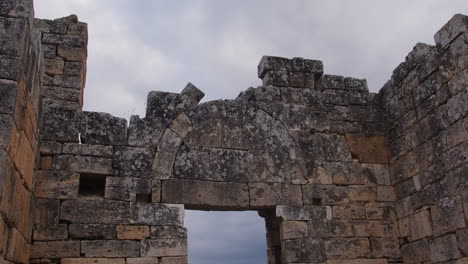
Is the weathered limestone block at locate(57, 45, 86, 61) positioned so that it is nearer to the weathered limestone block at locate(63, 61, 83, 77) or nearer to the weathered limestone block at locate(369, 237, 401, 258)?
the weathered limestone block at locate(63, 61, 83, 77)

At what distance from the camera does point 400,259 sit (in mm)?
7633

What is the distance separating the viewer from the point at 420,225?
7.27 m

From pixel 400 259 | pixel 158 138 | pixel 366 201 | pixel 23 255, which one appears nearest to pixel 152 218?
pixel 158 138

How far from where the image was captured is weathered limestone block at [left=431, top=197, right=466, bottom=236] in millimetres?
6426

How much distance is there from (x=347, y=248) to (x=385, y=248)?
696 mm

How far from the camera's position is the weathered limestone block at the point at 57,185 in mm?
6531

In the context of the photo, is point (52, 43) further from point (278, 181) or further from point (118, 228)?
point (278, 181)

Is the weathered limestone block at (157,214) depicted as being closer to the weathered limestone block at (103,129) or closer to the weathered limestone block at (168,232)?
the weathered limestone block at (168,232)

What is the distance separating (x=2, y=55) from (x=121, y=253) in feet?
10.0

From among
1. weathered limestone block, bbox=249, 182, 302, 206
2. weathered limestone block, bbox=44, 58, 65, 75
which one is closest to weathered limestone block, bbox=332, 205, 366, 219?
weathered limestone block, bbox=249, 182, 302, 206

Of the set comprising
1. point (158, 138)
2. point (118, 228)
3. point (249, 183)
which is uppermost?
point (158, 138)

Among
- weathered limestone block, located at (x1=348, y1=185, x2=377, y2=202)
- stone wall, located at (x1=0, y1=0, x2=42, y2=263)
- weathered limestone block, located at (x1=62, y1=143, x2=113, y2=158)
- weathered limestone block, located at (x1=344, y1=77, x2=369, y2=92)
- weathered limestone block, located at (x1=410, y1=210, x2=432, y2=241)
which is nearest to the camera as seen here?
stone wall, located at (x1=0, y1=0, x2=42, y2=263)

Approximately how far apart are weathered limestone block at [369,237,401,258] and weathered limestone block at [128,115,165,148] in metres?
3.81

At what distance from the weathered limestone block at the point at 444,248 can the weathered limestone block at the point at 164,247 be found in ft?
11.9
